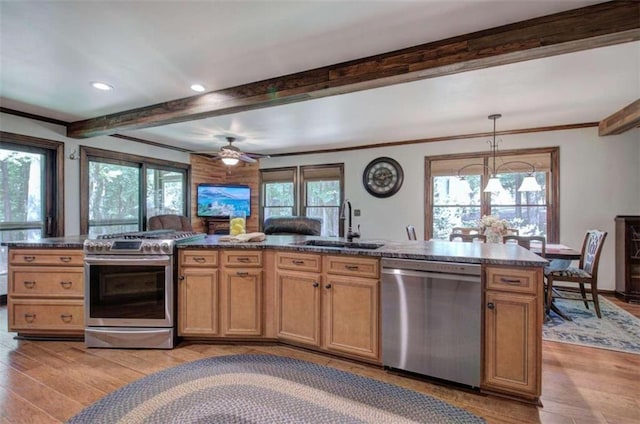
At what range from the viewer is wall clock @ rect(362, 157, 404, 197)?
5.70m

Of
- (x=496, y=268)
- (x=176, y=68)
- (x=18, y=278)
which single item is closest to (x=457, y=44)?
(x=496, y=268)

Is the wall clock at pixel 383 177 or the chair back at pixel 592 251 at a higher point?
the wall clock at pixel 383 177

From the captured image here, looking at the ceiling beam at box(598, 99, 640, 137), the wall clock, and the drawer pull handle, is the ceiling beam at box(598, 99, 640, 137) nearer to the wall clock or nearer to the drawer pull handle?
the wall clock

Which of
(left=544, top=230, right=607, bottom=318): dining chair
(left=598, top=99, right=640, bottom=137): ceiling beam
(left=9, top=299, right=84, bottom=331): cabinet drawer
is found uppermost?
(left=598, top=99, right=640, bottom=137): ceiling beam

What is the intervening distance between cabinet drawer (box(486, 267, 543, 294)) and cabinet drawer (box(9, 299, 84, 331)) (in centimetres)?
344

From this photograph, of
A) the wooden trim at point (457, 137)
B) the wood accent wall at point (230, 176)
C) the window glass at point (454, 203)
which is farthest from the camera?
the wood accent wall at point (230, 176)

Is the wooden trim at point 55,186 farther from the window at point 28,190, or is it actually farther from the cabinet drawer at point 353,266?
the cabinet drawer at point 353,266

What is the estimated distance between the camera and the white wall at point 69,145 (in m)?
3.90

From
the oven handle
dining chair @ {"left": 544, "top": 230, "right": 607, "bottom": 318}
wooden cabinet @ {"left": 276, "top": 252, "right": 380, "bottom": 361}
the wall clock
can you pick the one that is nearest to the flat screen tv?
the wall clock

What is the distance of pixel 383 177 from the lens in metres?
5.82

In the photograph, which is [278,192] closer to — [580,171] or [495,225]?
[495,225]

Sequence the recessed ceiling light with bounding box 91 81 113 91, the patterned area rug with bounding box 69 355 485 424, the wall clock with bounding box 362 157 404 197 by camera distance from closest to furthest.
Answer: the patterned area rug with bounding box 69 355 485 424 → the recessed ceiling light with bounding box 91 81 113 91 → the wall clock with bounding box 362 157 404 197

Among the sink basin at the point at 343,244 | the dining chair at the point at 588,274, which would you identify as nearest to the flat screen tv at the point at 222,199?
the sink basin at the point at 343,244

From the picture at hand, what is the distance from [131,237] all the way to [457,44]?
3.20 meters
